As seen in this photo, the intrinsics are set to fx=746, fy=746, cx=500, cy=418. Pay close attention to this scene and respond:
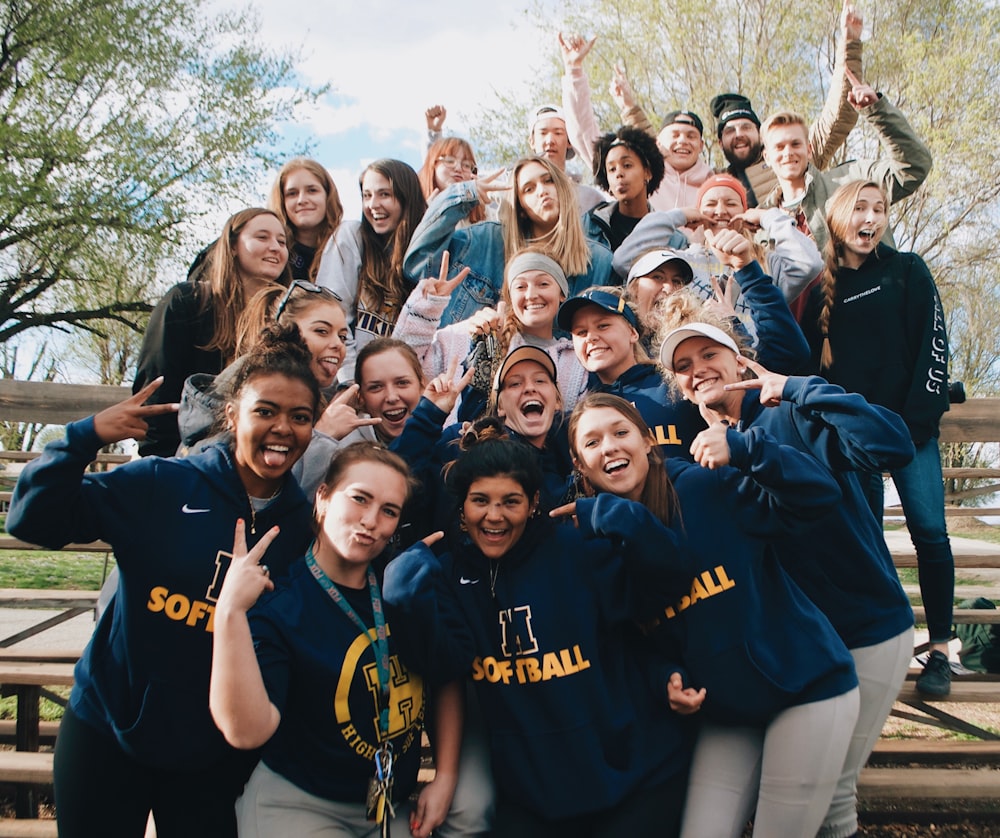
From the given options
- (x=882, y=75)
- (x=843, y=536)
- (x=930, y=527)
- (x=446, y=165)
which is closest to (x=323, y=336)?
(x=446, y=165)

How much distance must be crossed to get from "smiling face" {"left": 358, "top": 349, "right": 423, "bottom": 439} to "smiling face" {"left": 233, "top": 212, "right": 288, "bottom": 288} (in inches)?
29.7

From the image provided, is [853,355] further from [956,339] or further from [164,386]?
A: [956,339]

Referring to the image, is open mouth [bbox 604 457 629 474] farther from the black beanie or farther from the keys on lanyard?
the black beanie

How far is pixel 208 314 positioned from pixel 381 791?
2.14 meters

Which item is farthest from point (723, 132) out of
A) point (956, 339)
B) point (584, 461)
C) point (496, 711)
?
point (956, 339)

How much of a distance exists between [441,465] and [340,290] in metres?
1.52

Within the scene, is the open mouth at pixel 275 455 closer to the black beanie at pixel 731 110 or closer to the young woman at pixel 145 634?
the young woman at pixel 145 634

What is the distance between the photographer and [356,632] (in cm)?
229

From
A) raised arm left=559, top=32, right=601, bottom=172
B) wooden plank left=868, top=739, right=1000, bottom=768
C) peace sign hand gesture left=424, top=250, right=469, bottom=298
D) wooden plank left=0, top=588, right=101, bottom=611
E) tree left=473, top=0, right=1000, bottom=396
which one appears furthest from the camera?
tree left=473, top=0, right=1000, bottom=396

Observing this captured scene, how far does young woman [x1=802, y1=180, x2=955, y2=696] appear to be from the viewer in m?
3.43

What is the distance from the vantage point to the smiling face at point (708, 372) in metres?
2.83

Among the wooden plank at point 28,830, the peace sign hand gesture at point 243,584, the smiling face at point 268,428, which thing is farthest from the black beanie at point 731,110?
the wooden plank at point 28,830

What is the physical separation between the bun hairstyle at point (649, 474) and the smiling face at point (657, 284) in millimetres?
1049

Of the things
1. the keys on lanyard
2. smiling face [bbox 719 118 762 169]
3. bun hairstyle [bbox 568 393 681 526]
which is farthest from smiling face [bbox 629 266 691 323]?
the keys on lanyard
